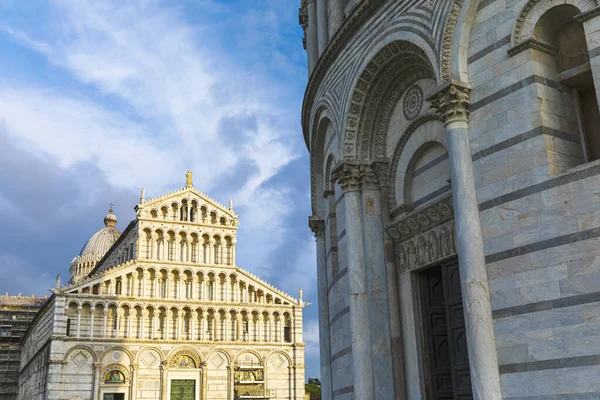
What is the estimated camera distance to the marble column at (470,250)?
9.62 m

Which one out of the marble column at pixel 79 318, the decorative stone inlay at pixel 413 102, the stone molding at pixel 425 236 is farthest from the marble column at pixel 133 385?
the decorative stone inlay at pixel 413 102

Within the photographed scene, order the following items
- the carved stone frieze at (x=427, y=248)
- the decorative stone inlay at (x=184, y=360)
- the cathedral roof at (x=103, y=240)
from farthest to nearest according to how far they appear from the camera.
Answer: the cathedral roof at (x=103, y=240) < the decorative stone inlay at (x=184, y=360) < the carved stone frieze at (x=427, y=248)

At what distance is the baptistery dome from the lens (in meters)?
71.7

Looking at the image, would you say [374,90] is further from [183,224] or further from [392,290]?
[183,224]

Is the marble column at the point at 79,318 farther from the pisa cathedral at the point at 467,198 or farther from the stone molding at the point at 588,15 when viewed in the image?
the stone molding at the point at 588,15

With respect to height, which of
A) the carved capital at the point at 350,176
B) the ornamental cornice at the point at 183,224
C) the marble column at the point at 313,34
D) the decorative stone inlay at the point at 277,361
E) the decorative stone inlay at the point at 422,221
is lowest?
the decorative stone inlay at the point at 422,221

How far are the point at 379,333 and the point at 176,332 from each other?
39372mm

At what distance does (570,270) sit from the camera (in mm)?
9023

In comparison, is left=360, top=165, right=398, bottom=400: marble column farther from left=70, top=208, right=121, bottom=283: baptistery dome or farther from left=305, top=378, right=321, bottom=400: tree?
left=305, top=378, right=321, bottom=400: tree

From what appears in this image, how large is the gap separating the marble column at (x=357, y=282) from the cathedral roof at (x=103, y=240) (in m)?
64.6

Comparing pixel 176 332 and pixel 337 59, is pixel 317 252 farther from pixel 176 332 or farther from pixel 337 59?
pixel 176 332

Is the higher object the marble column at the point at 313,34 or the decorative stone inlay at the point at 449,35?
the marble column at the point at 313,34

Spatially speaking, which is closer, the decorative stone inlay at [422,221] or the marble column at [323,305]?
the decorative stone inlay at [422,221]

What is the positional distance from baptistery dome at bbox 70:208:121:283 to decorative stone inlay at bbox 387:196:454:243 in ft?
206
